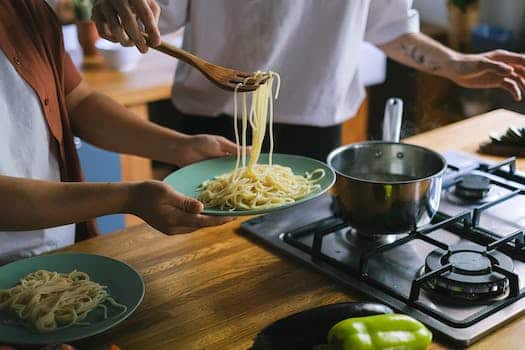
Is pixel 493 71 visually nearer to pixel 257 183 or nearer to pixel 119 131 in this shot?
pixel 257 183

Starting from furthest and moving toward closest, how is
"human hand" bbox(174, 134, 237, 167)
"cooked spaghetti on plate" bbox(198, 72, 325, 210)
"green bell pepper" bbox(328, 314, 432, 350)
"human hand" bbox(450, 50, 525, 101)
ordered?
1. "human hand" bbox(450, 50, 525, 101)
2. "human hand" bbox(174, 134, 237, 167)
3. "cooked spaghetti on plate" bbox(198, 72, 325, 210)
4. "green bell pepper" bbox(328, 314, 432, 350)

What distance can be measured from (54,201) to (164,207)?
0.63 ft

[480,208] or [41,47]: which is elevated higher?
[41,47]

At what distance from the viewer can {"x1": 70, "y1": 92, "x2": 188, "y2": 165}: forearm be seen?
1602mm

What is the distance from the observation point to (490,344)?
3.65 feet

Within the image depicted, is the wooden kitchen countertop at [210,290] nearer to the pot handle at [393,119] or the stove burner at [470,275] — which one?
the stove burner at [470,275]

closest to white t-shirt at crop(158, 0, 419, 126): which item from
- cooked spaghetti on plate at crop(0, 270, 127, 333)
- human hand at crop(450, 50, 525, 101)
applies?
human hand at crop(450, 50, 525, 101)

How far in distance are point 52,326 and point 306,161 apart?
0.68m

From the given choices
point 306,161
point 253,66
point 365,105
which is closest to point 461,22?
point 365,105

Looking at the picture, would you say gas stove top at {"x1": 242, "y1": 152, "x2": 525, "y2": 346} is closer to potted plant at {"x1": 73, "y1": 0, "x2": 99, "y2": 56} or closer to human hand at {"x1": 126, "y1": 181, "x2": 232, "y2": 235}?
human hand at {"x1": 126, "y1": 181, "x2": 232, "y2": 235}

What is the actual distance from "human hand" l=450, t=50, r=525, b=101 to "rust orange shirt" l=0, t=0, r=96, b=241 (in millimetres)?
1004

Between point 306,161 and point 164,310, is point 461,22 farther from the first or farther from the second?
point 164,310

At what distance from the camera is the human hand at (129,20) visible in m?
1.42

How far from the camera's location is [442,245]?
1.31 meters
